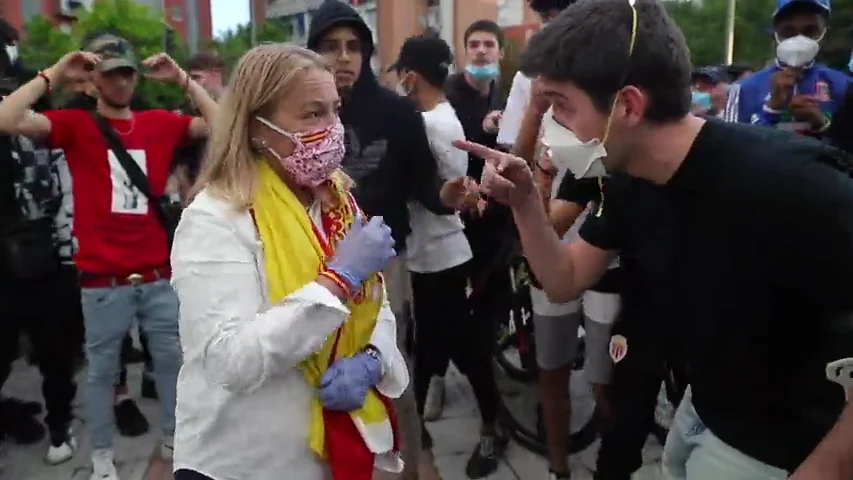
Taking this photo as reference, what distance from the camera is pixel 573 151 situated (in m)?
1.86

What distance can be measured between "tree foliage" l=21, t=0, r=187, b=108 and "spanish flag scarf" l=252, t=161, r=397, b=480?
10.7 feet

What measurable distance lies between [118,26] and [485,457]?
3.40 meters

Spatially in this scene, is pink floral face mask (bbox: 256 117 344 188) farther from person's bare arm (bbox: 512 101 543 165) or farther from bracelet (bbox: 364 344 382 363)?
person's bare arm (bbox: 512 101 543 165)

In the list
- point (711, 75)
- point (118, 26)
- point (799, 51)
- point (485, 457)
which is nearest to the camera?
point (799, 51)

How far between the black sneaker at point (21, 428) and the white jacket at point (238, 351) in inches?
116

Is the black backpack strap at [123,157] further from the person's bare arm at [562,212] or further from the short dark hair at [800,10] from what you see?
the short dark hair at [800,10]

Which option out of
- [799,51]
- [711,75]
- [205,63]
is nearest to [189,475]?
[799,51]

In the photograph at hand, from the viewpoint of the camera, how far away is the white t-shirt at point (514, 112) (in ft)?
12.0

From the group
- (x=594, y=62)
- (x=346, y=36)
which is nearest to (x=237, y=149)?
(x=594, y=62)

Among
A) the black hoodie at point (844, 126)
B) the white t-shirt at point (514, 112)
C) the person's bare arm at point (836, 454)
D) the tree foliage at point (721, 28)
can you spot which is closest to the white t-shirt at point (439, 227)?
the white t-shirt at point (514, 112)

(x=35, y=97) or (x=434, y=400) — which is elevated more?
(x=35, y=97)

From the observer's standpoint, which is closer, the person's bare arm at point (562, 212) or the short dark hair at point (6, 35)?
the person's bare arm at point (562, 212)

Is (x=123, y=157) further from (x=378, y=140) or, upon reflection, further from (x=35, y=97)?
(x=378, y=140)

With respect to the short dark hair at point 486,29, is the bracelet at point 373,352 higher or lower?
lower
